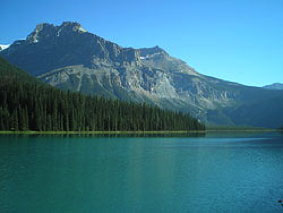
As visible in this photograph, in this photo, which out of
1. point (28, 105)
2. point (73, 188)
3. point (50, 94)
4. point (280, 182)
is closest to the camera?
point (73, 188)

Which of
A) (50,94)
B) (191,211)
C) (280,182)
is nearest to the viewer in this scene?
(191,211)

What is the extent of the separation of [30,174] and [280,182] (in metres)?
36.8

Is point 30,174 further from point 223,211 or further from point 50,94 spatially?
point 50,94

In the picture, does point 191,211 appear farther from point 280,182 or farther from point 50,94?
point 50,94

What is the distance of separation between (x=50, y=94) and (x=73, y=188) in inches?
6040

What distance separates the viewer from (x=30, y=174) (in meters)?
48.8

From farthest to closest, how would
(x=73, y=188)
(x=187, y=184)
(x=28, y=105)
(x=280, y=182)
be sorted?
(x=28, y=105), (x=280, y=182), (x=187, y=184), (x=73, y=188)

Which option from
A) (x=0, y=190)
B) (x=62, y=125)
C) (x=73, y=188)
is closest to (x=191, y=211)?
(x=73, y=188)

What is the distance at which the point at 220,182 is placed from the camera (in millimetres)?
48125

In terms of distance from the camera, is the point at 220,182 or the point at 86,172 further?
the point at 86,172

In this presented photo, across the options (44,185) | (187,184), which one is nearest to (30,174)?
(44,185)

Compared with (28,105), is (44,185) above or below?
A: below

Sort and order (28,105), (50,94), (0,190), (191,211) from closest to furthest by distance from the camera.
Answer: (191,211)
(0,190)
(28,105)
(50,94)

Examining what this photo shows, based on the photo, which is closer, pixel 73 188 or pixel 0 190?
pixel 0 190
